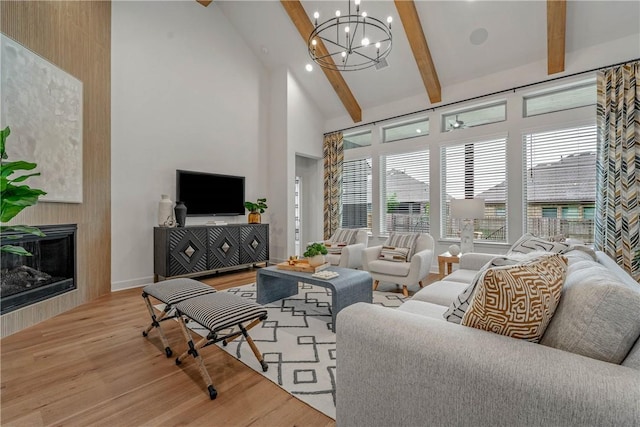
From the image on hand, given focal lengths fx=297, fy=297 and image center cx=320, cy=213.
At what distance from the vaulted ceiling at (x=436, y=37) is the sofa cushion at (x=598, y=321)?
4.25 metres

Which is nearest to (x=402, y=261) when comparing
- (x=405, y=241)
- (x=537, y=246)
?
(x=405, y=241)

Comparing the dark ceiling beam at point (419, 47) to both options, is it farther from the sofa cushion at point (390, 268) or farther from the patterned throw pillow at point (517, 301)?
the patterned throw pillow at point (517, 301)

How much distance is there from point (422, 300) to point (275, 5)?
5295mm

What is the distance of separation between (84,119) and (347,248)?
12.1 feet

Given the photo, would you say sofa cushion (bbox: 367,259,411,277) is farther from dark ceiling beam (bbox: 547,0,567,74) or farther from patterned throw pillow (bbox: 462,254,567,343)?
dark ceiling beam (bbox: 547,0,567,74)

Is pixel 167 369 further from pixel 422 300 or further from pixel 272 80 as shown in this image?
pixel 272 80

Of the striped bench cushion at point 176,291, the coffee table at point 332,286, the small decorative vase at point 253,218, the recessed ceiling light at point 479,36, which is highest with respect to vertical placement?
the recessed ceiling light at point 479,36

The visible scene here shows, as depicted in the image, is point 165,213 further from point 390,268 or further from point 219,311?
point 390,268

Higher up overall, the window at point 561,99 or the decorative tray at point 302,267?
the window at point 561,99

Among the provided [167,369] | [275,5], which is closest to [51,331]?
[167,369]

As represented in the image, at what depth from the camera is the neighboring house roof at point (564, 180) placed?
4031 millimetres

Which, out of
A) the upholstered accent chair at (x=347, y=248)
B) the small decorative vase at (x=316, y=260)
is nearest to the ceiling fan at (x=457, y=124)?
the upholstered accent chair at (x=347, y=248)

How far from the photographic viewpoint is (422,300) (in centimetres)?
223

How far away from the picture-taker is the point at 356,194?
21.7ft
